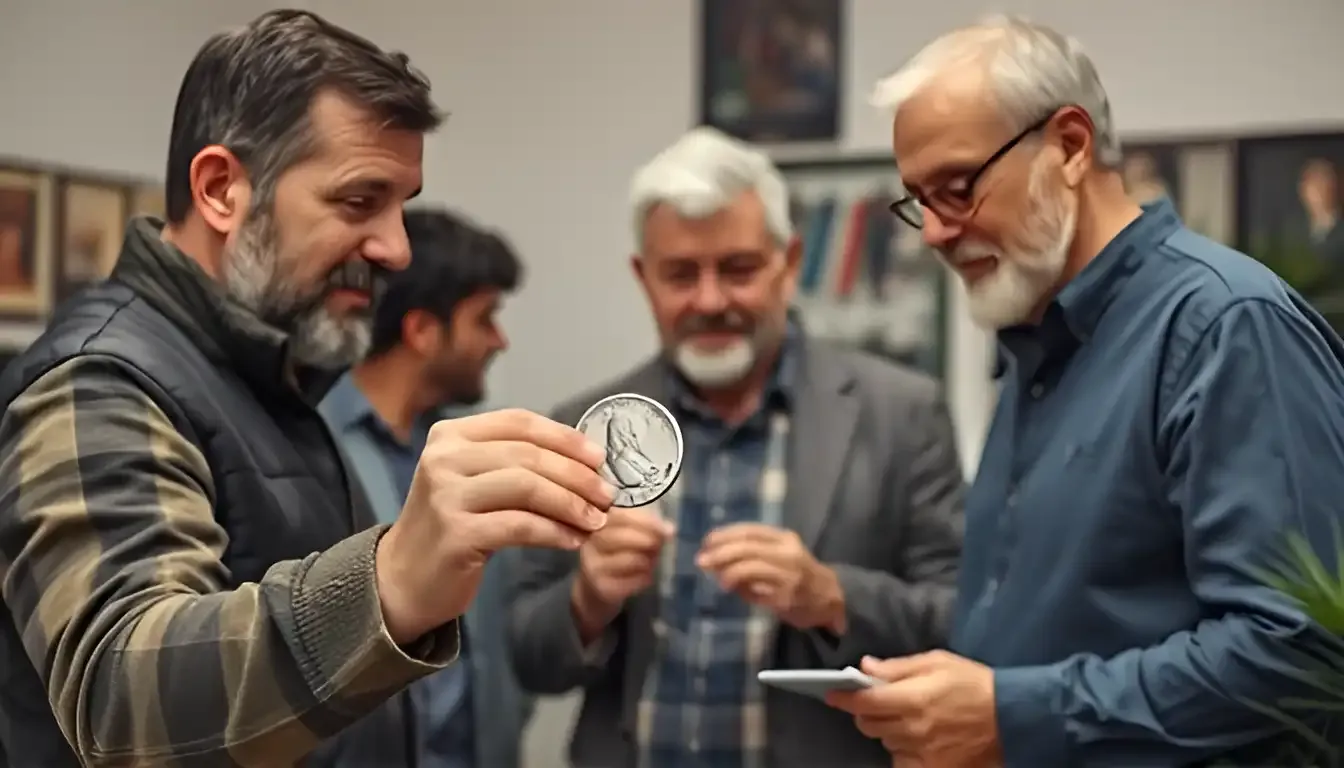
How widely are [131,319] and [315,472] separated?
0.65 ft

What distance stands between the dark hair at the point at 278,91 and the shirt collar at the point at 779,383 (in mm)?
811

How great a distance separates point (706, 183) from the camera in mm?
1744

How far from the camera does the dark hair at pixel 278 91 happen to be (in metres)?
0.94

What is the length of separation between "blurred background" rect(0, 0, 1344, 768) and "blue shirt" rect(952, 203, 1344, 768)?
708 millimetres

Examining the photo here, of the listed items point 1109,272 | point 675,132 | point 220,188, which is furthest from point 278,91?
point 675,132

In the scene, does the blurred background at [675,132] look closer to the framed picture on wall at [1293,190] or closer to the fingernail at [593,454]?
the framed picture on wall at [1293,190]

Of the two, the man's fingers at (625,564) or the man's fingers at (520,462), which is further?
the man's fingers at (625,564)

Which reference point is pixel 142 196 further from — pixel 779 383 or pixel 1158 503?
pixel 1158 503

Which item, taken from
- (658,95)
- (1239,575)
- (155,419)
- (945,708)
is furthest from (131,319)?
(658,95)

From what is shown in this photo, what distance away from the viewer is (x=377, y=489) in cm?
179

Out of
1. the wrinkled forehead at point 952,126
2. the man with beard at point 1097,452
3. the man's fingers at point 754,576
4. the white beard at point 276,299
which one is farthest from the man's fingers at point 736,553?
the white beard at point 276,299

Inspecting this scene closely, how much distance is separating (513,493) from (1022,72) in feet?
2.49

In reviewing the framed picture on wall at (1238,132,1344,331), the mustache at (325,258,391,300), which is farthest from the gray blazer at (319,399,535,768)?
the framed picture on wall at (1238,132,1344,331)

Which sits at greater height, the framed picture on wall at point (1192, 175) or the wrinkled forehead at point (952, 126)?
the wrinkled forehead at point (952, 126)
